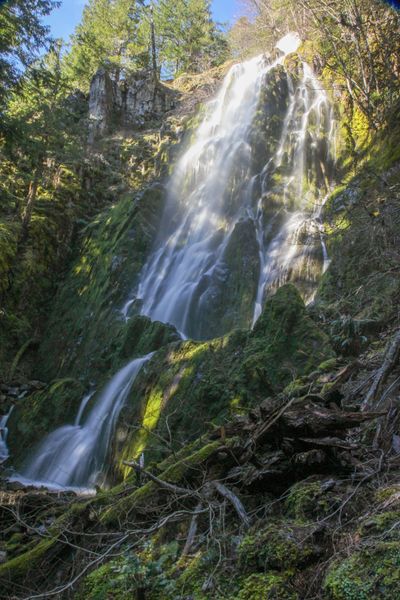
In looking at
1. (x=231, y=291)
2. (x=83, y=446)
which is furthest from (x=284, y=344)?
(x=231, y=291)

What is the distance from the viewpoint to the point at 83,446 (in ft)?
32.4

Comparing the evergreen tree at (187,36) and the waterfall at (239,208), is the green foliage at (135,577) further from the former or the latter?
the evergreen tree at (187,36)

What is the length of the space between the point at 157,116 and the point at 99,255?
560 inches

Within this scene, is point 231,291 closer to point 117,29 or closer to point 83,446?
point 83,446

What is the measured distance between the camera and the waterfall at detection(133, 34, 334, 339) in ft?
42.1

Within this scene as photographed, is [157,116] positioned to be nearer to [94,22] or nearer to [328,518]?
[94,22]

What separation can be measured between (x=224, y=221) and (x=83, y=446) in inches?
361

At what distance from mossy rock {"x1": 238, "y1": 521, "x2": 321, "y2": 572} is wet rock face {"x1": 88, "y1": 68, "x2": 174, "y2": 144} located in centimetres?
2726

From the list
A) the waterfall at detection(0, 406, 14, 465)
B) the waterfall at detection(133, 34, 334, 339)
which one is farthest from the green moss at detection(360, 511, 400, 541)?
the waterfall at detection(0, 406, 14, 465)

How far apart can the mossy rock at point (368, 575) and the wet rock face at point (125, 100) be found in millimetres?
27656

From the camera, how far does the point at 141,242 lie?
17719 millimetres

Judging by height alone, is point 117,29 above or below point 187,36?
above

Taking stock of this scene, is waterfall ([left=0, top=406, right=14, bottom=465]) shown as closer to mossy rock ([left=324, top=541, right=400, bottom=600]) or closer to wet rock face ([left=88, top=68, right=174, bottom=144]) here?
mossy rock ([left=324, top=541, right=400, bottom=600])

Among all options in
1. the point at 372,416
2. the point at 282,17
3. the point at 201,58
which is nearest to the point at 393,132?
the point at 372,416
